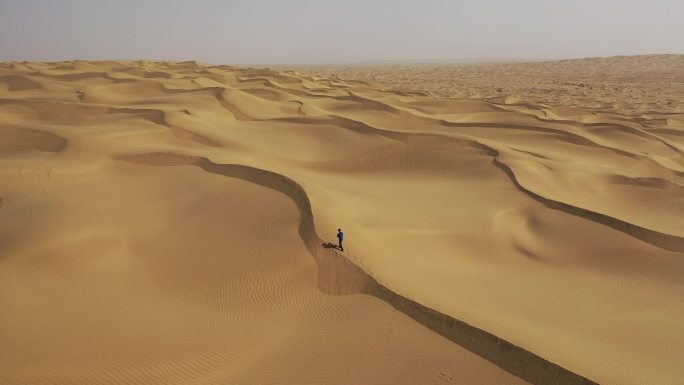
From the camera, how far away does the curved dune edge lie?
524 cm

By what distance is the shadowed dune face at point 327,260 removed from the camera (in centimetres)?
564

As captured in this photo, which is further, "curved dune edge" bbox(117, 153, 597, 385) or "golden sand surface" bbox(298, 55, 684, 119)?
"golden sand surface" bbox(298, 55, 684, 119)

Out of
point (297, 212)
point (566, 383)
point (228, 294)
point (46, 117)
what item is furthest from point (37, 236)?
point (46, 117)

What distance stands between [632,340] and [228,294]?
5977 millimetres

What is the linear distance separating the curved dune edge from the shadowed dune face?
1.0 inches

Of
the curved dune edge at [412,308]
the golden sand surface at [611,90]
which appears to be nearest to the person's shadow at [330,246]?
the curved dune edge at [412,308]

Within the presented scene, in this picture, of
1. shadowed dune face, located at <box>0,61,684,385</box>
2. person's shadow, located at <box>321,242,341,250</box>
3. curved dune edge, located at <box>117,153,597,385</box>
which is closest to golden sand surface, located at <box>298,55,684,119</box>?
shadowed dune face, located at <box>0,61,684,385</box>

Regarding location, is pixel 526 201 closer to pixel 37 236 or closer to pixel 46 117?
pixel 37 236

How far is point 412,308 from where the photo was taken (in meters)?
6.39

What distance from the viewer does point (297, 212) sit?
945cm

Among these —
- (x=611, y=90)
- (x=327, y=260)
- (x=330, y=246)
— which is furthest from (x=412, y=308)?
(x=611, y=90)

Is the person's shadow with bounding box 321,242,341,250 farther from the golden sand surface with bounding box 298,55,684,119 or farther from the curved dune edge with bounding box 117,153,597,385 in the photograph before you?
the golden sand surface with bounding box 298,55,684,119

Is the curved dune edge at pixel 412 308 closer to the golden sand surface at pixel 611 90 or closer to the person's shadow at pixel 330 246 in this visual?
the person's shadow at pixel 330 246

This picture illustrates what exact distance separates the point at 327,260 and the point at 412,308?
1.89 m
